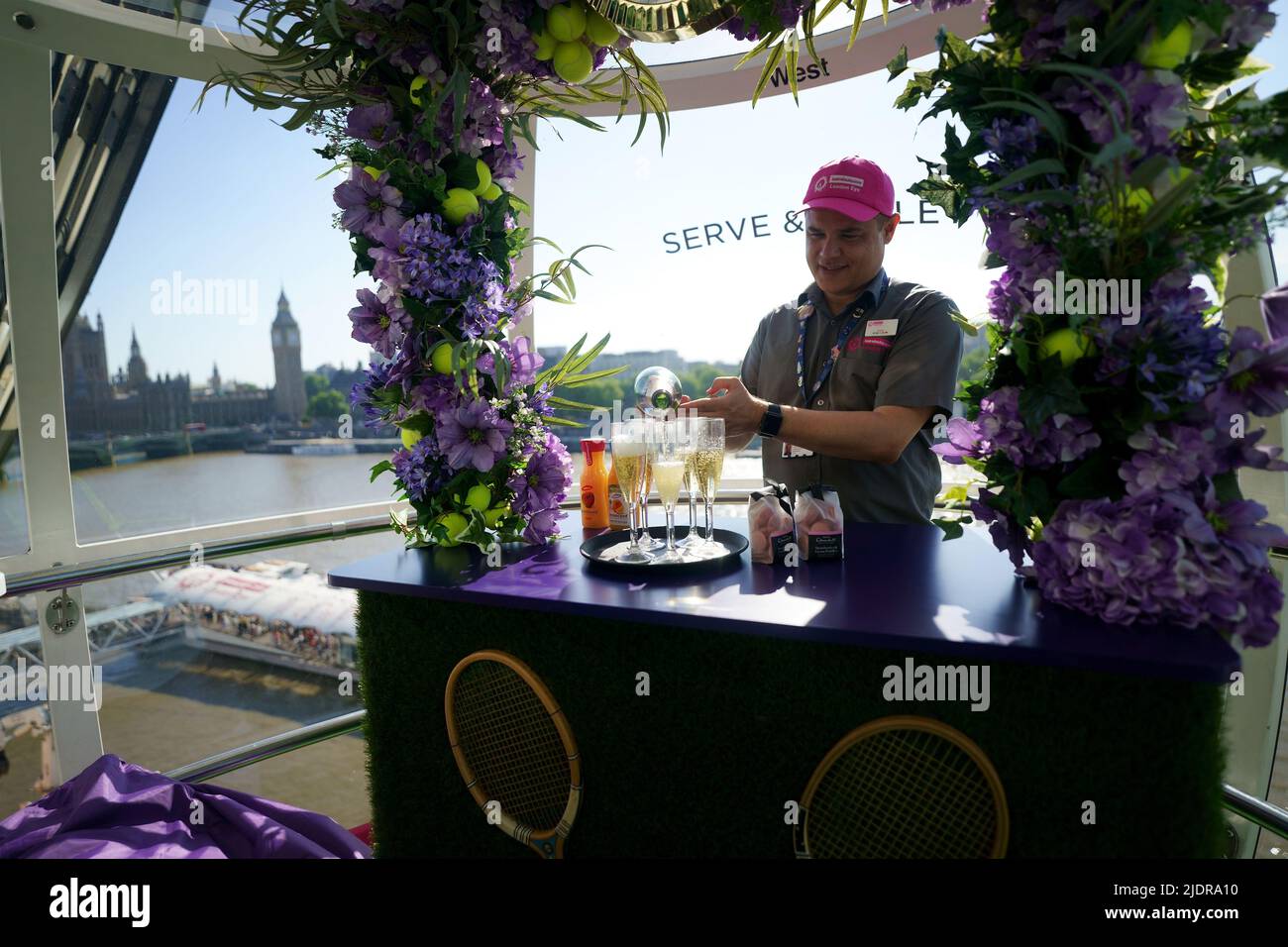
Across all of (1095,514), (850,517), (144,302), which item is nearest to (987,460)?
(1095,514)

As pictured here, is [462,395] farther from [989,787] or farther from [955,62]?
[989,787]

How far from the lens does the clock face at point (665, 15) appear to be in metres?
1.78

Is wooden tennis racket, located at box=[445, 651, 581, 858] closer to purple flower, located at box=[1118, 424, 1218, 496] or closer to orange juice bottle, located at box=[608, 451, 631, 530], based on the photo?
orange juice bottle, located at box=[608, 451, 631, 530]

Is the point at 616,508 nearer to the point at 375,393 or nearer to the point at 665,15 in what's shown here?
the point at 375,393

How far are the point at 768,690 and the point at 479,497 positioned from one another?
36.0 inches

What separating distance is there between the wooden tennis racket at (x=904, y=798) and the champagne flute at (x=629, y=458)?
0.61 metres

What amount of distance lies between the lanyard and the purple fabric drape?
6.41 feet

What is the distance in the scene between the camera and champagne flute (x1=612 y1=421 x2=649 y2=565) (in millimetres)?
1543

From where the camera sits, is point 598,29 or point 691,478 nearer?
point 691,478

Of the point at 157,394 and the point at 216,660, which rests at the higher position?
the point at 157,394

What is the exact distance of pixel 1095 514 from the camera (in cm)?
113

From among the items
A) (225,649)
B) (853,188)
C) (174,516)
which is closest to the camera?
(853,188)

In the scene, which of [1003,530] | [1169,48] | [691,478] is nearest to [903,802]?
[1003,530]

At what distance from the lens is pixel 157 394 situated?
141 inches
